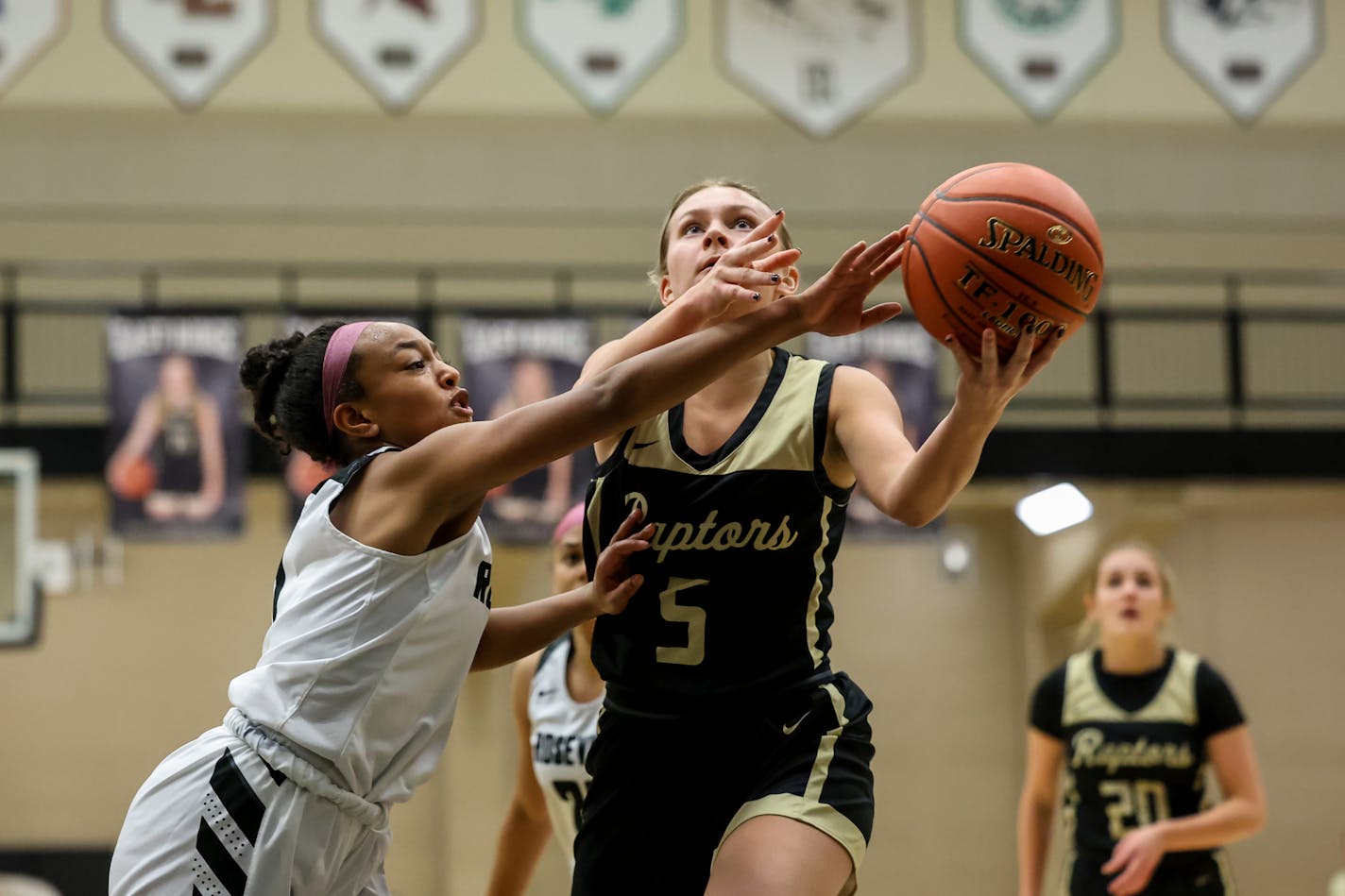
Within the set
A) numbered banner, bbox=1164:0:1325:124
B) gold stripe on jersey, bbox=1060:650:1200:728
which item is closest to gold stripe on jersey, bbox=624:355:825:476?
gold stripe on jersey, bbox=1060:650:1200:728

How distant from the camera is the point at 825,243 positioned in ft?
46.8

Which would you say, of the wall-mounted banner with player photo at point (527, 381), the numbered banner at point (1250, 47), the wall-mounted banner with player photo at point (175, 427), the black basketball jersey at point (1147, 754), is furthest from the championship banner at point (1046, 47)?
the black basketball jersey at point (1147, 754)

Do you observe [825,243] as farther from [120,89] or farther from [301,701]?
[301,701]

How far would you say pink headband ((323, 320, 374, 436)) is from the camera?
3.29 metres

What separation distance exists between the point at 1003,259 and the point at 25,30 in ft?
37.2

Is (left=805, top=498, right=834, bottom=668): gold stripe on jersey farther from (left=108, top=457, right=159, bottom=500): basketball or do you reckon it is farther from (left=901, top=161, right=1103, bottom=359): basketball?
(left=108, top=457, right=159, bottom=500): basketball

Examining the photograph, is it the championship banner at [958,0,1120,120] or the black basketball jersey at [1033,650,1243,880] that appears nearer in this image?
the black basketball jersey at [1033,650,1243,880]

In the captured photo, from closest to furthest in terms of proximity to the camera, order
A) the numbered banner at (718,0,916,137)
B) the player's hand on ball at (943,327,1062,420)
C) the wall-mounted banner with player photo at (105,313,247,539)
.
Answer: the player's hand on ball at (943,327,1062,420) < the wall-mounted banner with player photo at (105,313,247,539) < the numbered banner at (718,0,916,137)

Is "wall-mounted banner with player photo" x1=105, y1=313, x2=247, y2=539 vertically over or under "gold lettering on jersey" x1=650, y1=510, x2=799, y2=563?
over

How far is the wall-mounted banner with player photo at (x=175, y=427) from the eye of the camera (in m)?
11.9

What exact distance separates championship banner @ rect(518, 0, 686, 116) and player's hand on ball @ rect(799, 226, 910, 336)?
10172 millimetres

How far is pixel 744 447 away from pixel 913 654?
11.6m

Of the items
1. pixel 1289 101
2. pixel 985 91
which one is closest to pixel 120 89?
pixel 985 91

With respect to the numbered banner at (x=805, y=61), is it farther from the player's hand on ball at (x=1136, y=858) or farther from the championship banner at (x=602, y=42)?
the player's hand on ball at (x=1136, y=858)
